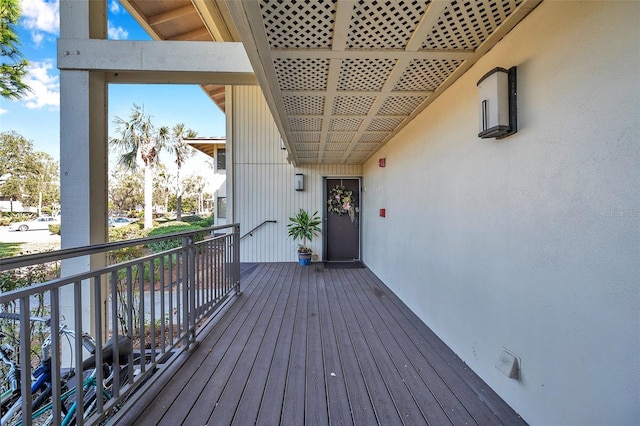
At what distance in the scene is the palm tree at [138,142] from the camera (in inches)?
516

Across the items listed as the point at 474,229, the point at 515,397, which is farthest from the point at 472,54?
the point at 515,397

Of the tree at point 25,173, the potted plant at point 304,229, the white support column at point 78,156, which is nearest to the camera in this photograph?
the white support column at point 78,156

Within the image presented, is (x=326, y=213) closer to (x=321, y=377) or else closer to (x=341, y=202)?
(x=341, y=202)

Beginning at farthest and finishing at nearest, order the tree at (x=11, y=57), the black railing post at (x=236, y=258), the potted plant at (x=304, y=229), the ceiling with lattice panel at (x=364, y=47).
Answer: the potted plant at (x=304, y=229) → the tree at (x=11, y=57) → the black railing post at (x=236, y=258) → the ceiling with lattice panel at (x=364, y=47)

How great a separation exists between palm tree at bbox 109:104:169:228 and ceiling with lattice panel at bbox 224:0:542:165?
1444cm

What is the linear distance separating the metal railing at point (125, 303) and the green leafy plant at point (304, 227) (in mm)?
2259

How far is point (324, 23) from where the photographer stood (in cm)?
135

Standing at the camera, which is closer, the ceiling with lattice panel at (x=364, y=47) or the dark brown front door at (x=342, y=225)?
the ceiling with lattice panel at (x=364, y=47)

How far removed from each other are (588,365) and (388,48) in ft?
5.99

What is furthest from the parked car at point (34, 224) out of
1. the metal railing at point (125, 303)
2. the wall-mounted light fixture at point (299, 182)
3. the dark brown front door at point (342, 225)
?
the metal railing at point (125, 303)

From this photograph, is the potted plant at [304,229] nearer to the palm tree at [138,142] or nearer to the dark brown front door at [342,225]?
the dark brown front door at [342,225]

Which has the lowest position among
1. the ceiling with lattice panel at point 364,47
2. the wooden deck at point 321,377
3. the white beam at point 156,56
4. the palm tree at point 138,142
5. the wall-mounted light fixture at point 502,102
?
the wooden deck at point 321,377

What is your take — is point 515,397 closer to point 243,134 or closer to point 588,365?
point 588,365

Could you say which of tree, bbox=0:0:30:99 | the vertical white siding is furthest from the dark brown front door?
tree, bbox=0:0:30:99
